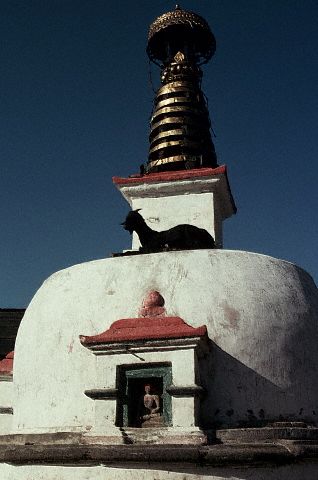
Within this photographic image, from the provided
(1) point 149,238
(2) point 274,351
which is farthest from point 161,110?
(2) point 274,351

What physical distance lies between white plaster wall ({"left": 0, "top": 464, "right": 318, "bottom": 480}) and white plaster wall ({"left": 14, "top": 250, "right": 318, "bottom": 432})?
0.73 metres

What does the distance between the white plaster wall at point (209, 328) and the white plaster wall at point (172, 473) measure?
28.8 inches

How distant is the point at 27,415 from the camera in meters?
8.92

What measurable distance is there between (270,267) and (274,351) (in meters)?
1.43

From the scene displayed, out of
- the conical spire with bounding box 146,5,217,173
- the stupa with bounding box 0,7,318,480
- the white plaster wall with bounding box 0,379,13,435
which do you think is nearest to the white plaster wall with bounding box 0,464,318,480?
the stupa with bounding box 0,7,318,480

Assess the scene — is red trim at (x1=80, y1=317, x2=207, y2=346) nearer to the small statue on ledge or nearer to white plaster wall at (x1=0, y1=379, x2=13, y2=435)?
the small statue on ledge

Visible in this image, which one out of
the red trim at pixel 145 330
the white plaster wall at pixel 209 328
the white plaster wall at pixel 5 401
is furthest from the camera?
the white plaster wall at pixel 5 401

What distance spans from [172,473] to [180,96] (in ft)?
40.8

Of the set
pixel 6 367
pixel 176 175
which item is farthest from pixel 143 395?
pixel 176 175

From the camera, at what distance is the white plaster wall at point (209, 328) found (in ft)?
26.6

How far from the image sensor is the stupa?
740cm

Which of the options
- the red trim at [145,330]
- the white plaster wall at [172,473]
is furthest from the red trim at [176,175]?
the white plaster wall at [172,473]

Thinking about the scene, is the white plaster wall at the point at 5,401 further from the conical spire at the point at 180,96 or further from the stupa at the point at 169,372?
the conical spire at the point at 180,96

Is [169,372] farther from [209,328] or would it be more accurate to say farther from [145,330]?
[209,328]
